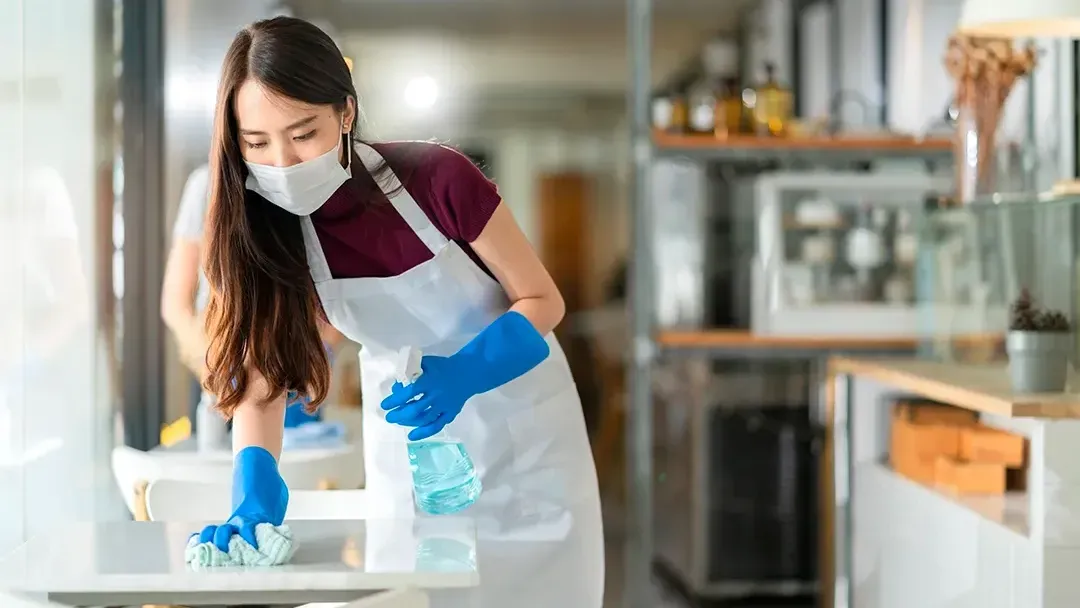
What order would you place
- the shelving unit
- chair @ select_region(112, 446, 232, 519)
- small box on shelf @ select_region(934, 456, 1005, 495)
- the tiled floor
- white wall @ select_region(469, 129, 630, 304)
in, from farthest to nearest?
white wall @ select_region(469, 129, 630, 304) < the tiled floor < the shelving unit < small box on shelf @ select_region(934, 456, 1005, 495) < chair @ select_region(112, 446, 232, 519)

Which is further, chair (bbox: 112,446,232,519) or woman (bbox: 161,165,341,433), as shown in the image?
woman (bbox: 161,165,341,433)

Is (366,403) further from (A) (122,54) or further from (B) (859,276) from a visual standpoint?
(B) (859,276)

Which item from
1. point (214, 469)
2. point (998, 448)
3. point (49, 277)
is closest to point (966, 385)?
point (998, 448)

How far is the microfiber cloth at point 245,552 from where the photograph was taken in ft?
4.09

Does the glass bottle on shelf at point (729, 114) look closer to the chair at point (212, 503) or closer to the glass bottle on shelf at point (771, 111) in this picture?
the glass bottle on shelf at point (771, 111)

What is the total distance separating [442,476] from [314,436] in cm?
90

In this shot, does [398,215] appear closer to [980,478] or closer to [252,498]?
[252,498]

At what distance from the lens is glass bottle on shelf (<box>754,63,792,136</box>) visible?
132 inches

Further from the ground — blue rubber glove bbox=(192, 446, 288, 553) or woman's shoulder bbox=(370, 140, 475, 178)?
woman's shoulder bbox=(370, 140, 475, 178)

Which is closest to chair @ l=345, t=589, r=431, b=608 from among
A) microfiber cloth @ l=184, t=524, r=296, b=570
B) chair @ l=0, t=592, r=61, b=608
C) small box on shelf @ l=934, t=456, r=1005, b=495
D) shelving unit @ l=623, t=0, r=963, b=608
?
chair @ l=0, t=592, r=61, b=608

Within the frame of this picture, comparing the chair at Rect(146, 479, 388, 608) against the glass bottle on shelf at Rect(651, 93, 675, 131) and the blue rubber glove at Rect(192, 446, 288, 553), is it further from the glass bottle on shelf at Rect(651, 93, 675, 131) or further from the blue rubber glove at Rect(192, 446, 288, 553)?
the glass bottle on shelf at Rect(651, 93, 675, 131)

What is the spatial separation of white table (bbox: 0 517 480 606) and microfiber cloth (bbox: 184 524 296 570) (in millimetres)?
16

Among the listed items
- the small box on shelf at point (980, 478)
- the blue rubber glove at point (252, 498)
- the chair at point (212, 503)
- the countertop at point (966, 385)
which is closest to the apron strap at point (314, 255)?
the blue rubber glove at point (252, 498)

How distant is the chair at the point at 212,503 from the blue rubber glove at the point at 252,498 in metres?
0.30
